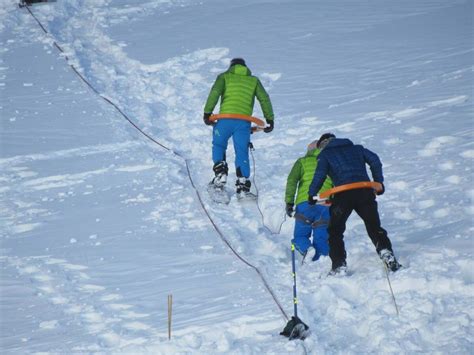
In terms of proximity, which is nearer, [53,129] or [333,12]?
[53,129]

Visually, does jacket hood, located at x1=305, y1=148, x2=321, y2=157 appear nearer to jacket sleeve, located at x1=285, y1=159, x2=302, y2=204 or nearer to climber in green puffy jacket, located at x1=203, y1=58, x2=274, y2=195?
jacket sleeve, located at x1=285, y1=159, x2=302, y2=204

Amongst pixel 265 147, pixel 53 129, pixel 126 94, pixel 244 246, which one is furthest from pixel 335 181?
pixel 126 94

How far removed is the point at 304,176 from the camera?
7.91 meters

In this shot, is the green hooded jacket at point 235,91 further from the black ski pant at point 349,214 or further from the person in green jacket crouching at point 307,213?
the black ski pant at point 349,214

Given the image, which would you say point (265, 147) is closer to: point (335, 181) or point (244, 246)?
point (244, 246)

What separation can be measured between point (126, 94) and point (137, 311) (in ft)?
27.0

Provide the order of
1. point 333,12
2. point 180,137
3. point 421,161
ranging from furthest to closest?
point 333,12 → point 180,137 → point 421,161

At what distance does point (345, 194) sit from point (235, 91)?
9.85 feet

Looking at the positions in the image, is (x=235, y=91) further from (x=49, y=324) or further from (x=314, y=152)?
(x=49, y=324)

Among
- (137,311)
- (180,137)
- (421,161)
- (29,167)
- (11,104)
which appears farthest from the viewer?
(11,104)

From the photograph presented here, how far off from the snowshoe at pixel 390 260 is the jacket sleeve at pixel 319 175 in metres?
0.86

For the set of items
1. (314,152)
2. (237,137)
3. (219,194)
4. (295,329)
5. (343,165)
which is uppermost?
(343,165)

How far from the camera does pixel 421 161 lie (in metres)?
10.1

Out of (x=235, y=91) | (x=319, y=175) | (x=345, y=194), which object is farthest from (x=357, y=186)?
(x=235, y=91)
